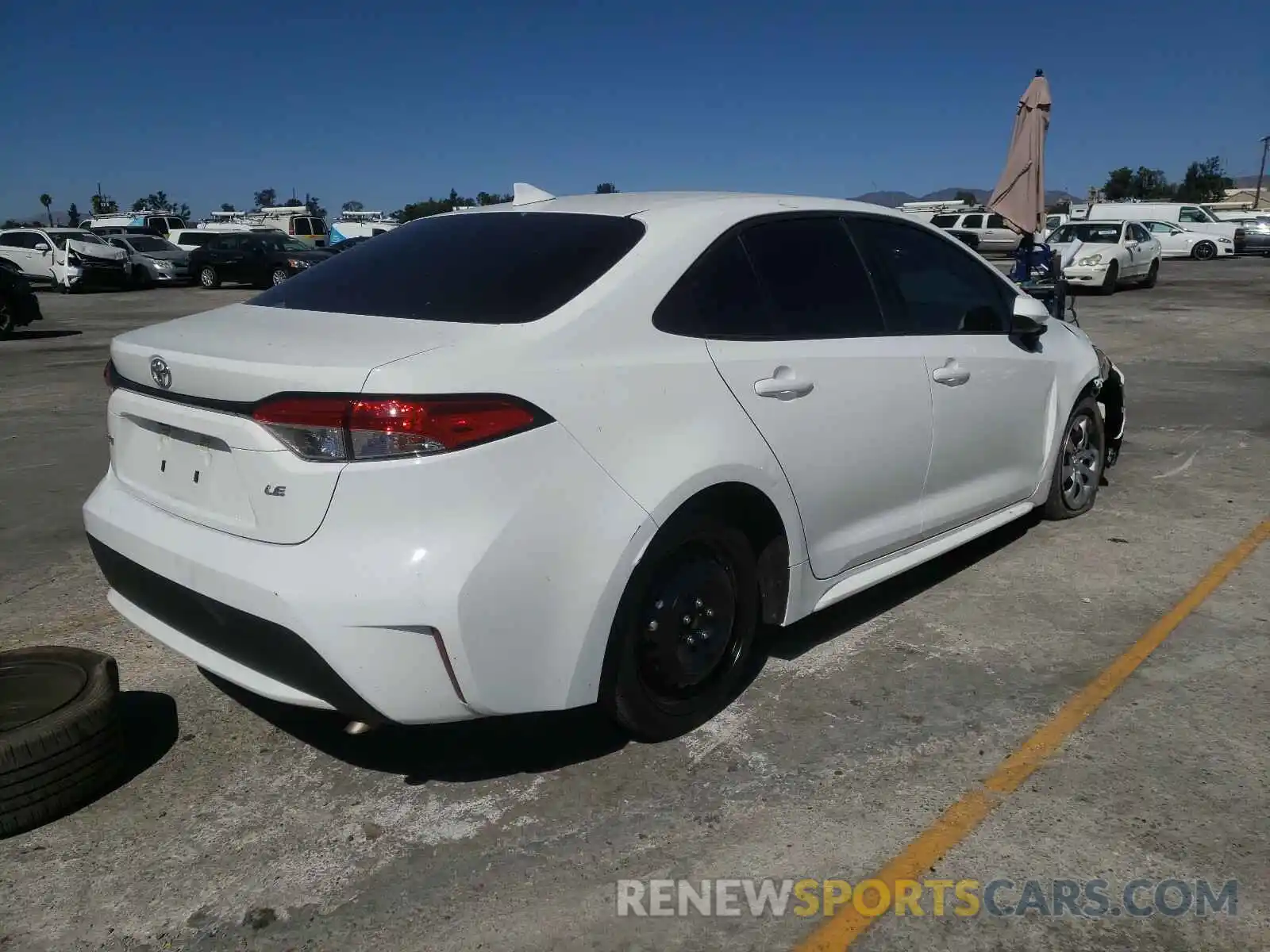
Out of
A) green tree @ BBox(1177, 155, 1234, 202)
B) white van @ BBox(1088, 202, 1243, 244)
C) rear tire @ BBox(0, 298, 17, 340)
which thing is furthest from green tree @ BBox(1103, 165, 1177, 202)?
rear tire @ BBox(0, 298, 17, 340)

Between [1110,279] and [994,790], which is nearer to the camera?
[994,790]

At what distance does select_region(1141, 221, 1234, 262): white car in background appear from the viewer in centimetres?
3450

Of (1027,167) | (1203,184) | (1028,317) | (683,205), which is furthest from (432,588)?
(1203,184)

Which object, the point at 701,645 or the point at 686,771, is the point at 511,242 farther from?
the point at 686,771

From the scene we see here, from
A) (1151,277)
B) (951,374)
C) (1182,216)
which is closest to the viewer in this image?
(951,374)

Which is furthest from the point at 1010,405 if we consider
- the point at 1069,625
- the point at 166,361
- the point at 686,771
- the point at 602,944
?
the point at 166,361

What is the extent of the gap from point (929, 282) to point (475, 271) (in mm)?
2000

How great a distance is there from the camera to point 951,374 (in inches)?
161

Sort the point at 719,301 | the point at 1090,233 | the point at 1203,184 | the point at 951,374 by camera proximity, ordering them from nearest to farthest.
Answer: the point at 719,301 < the point at 951,374 < the point at 1090,233 < the point at 1203,184

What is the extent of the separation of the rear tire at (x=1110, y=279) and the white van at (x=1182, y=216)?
1462 cm

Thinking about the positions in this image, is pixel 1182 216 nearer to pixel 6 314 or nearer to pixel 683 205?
pixel 6 314

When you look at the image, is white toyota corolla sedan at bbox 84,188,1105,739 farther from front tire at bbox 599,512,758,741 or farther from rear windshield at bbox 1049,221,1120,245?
rear windshield at bbox 1049,221,1120,245

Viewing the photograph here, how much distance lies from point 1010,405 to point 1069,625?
3.21 feet

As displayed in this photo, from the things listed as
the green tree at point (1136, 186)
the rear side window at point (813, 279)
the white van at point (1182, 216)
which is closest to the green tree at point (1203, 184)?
the green tree at point (1136, 186)
